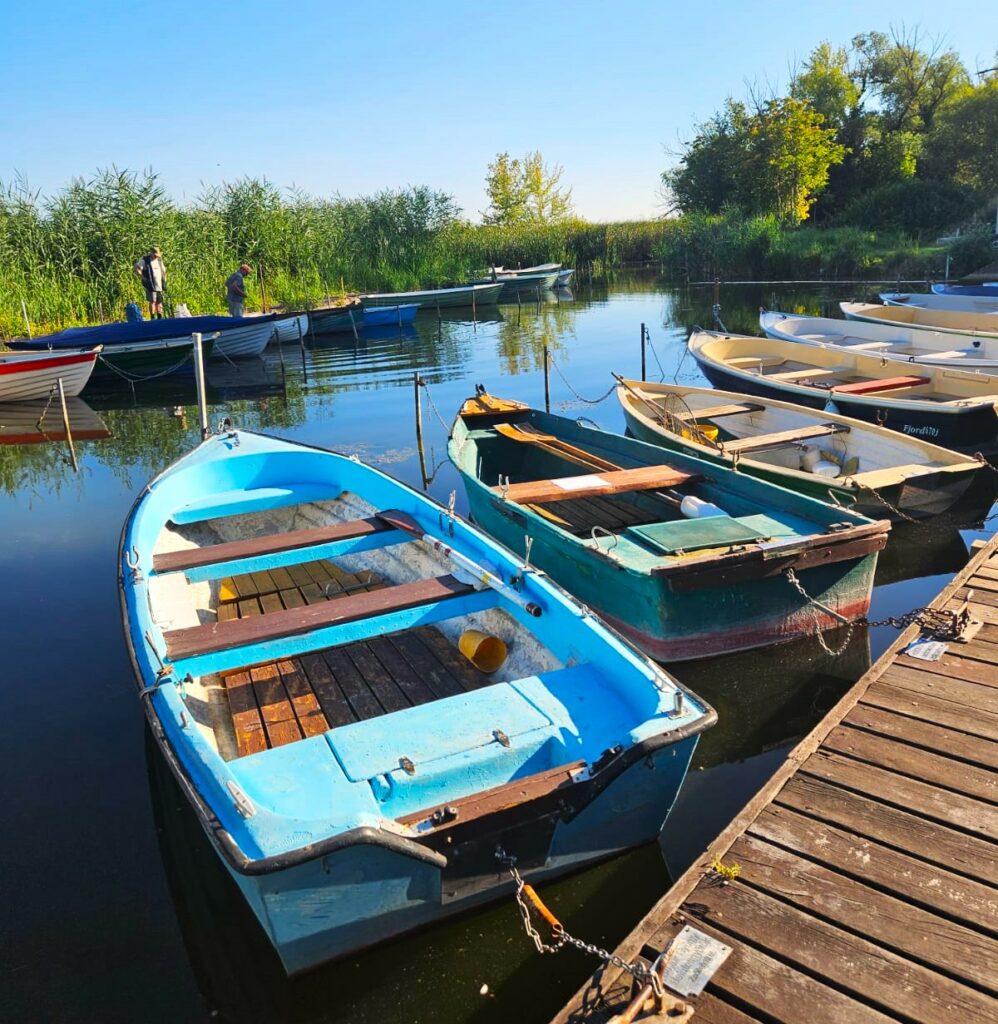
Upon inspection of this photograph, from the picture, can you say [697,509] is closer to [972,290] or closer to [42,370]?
[42,370]

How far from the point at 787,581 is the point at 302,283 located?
26.1 metres

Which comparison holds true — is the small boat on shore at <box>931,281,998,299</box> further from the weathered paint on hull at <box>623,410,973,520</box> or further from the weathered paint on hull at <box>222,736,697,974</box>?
the weathered paint on hull at <box>222,736,697,974</box>

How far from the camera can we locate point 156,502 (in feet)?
20.3

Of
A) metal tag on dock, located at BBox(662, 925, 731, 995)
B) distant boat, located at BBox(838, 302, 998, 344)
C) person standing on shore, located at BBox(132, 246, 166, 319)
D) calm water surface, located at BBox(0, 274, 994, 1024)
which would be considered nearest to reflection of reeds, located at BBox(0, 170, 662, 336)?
person standing on shore, located at BBox(132, 246, 166, 319)

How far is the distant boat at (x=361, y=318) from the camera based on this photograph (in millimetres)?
23875

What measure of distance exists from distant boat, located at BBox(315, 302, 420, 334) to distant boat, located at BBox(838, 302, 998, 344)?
1387 centimetres

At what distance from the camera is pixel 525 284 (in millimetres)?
35281

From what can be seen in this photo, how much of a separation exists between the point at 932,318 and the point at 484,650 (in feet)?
46.3

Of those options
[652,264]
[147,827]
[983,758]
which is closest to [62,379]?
[147,827]

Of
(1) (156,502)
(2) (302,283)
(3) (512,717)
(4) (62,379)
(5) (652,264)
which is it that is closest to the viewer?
(3) (512,717)

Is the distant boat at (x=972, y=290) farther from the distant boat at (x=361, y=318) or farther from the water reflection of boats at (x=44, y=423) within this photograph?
the water reflection of boats at (x=44, y=423)

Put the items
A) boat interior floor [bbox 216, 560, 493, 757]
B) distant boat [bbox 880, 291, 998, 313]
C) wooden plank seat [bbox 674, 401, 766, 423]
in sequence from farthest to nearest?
distant boat [bbox 880, 291, 998, 313]
wooden plank seat [bbox 674, 401, 766, 423]
boat interior floor [bbox 216, 560, 493, 757]

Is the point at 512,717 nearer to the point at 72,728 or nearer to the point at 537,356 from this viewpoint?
the point at 72,728

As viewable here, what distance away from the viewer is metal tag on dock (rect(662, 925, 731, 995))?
2.53m
